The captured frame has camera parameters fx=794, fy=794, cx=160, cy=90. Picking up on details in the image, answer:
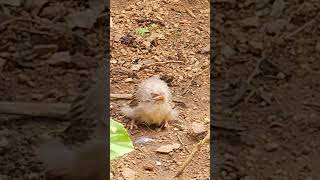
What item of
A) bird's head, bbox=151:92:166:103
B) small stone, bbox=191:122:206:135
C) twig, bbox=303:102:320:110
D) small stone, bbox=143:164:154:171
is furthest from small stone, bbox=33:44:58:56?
bird's head, bbox=151:92:166:103

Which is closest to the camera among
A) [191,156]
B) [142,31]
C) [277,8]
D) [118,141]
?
[277,8]

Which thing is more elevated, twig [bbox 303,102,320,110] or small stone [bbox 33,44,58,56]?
small stone [bbox 33,44,58,56]

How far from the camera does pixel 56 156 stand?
1180 mm

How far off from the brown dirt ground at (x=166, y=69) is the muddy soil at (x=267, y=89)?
0.91m

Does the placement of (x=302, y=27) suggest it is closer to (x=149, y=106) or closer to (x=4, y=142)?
(x=4, y=142)

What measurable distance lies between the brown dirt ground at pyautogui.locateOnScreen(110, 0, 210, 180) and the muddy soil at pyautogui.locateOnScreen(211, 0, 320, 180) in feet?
2.98

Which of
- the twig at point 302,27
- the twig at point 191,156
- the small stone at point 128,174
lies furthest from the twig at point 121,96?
the twig at point 302,27

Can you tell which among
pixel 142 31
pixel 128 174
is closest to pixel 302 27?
pixel 128 174

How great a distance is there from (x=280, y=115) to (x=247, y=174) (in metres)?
0.11

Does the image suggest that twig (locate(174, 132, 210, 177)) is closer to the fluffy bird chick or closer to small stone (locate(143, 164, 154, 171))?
small stone (locate(143, 164, 154, 171))

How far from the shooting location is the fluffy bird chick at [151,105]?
2572 mm

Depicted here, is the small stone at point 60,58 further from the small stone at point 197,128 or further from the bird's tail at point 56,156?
the small stone at point 197,128

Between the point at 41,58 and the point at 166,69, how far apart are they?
5.46ft

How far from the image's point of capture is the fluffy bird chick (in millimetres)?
2572
